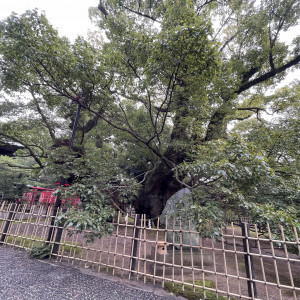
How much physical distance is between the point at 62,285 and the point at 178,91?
4.42 meters

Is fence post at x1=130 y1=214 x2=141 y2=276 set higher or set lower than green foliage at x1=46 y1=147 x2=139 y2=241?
lower

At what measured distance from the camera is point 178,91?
415 centimetres

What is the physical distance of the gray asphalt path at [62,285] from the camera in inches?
96.3

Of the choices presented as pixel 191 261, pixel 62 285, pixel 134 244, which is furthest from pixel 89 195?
pixel 191 261

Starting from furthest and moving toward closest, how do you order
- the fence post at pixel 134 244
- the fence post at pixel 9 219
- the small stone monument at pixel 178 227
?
the fence post at pixel 9 219, the fence post at pixel 134 244, the small stone monument at pixel 178 227

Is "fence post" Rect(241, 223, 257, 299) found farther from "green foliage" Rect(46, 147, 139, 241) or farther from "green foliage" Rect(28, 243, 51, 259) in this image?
"green foliage" Rect(28, 243, 51, 259)

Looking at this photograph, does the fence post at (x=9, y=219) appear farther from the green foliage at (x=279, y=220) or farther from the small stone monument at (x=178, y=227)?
the green foliage at (x=279, y=220)

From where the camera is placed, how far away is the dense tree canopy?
2.94 m

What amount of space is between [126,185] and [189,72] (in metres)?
2.91

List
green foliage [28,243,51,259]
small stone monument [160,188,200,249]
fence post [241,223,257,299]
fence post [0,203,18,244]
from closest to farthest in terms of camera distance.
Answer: fence post [241,223,257,299] → small stone monument [160,188,200,249] → green foliage [28,243,51,259] → fence post [0,203,18,244]

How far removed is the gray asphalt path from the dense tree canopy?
1.60 m

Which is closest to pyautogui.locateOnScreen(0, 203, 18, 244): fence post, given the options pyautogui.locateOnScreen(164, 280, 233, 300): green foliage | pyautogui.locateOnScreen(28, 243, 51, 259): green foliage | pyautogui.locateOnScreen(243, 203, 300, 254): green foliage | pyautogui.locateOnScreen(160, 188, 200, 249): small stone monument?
pyautogui.locateOnScreen(28, 243, 51, 259): green foliage

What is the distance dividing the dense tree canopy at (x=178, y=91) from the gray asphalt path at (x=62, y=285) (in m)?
1.60

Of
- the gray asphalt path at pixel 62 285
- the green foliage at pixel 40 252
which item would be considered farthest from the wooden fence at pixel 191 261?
the gray asphalt path at pixel 62 285
